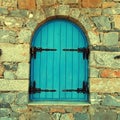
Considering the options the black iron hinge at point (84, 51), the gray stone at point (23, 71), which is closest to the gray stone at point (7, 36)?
the gray stone at point (23, 71)

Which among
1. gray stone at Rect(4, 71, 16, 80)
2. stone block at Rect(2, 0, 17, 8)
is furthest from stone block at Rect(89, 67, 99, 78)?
stone block at Rect(2, 0, 17, 8)

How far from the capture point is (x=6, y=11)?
208 inches

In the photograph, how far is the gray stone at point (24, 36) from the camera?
5.26m

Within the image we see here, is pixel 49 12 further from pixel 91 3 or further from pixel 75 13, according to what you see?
pixel 91 3

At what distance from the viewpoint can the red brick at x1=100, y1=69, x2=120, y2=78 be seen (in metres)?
5.29

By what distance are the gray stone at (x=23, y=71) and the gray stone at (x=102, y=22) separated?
1.30 m

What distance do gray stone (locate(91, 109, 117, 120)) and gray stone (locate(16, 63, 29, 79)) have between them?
1.25 metres

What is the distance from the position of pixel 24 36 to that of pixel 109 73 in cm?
148

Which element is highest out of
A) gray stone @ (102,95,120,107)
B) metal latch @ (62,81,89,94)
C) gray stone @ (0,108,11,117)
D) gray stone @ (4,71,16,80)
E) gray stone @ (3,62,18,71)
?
gray stone @ (3,62,18,71)

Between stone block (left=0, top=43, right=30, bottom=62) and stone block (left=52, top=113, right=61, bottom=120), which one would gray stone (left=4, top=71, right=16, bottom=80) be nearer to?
stone block (left=0, top=43, right=30, bottom=62)

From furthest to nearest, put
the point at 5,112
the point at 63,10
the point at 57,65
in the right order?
the point at 57,65 < the point at 63,10 < the point at 5,112

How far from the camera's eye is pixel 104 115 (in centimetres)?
527

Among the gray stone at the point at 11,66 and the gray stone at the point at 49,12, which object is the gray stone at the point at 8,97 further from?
the gray stone at the point at 49,12

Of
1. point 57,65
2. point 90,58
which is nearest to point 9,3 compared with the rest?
point 57,65
